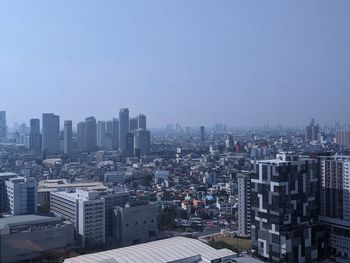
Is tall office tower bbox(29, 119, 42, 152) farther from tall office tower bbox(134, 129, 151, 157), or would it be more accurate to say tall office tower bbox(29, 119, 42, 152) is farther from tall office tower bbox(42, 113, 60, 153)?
tall office tower bbox(134, 129, 151, 157)

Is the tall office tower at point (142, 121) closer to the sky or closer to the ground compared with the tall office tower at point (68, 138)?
closer to the sky

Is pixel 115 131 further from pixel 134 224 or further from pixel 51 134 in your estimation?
pixel 134 224

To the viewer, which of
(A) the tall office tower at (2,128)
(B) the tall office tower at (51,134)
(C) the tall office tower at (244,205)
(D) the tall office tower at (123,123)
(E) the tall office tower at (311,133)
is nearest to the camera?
(C) the tall office tower at (244,205)

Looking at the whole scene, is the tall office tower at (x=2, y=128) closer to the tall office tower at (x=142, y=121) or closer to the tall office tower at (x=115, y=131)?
the tall office tower at (x=115, y=131)

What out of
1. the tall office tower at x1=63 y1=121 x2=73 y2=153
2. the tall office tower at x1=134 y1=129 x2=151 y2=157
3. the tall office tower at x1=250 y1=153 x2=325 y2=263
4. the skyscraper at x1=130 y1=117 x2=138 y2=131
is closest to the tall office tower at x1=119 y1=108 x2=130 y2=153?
the skyscraper at x1=130 y1=117 x2=138 y2=131

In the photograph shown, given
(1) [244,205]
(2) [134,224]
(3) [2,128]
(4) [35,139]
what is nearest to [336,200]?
(1) [244,205]

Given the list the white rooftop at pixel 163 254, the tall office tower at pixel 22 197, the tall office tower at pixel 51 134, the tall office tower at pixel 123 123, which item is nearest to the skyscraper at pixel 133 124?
the tall office tower at pixel 123 123
